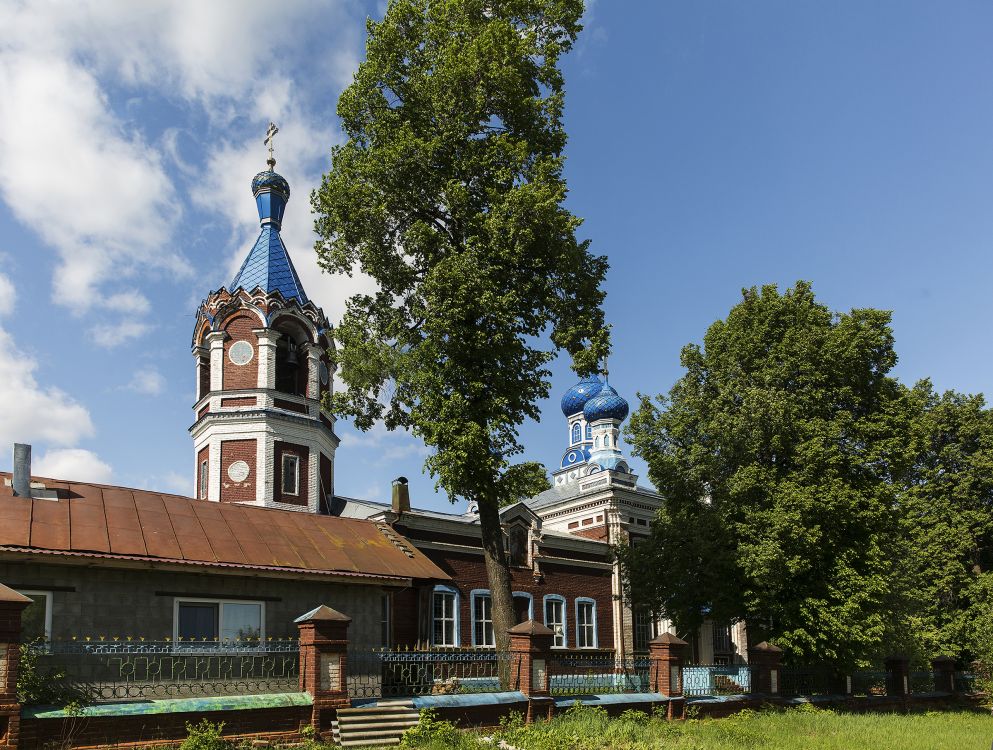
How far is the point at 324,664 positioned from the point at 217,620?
128 inches

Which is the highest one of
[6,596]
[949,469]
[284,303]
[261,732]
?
[284,303]

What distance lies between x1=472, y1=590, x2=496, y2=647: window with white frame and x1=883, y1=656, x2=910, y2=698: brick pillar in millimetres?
10886

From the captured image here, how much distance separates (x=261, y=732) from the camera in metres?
12.5

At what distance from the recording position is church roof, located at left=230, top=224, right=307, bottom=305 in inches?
1006

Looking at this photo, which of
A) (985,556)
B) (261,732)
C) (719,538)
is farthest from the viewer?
(985,556)

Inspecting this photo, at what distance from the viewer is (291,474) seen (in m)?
24.4

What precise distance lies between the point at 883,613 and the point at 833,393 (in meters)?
5.53

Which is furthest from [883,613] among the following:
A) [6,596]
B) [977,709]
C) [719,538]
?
[6,596]

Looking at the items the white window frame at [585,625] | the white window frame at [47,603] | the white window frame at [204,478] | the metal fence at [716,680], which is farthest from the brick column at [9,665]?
the white window frame at [585,625]

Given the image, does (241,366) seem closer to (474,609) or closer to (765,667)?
(474,609)

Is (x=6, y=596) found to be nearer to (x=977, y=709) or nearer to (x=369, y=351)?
(x=369, y=351)

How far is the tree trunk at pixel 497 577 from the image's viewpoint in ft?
53.6

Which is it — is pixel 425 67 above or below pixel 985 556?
above

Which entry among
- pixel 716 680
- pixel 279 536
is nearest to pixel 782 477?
pixel 716 680
